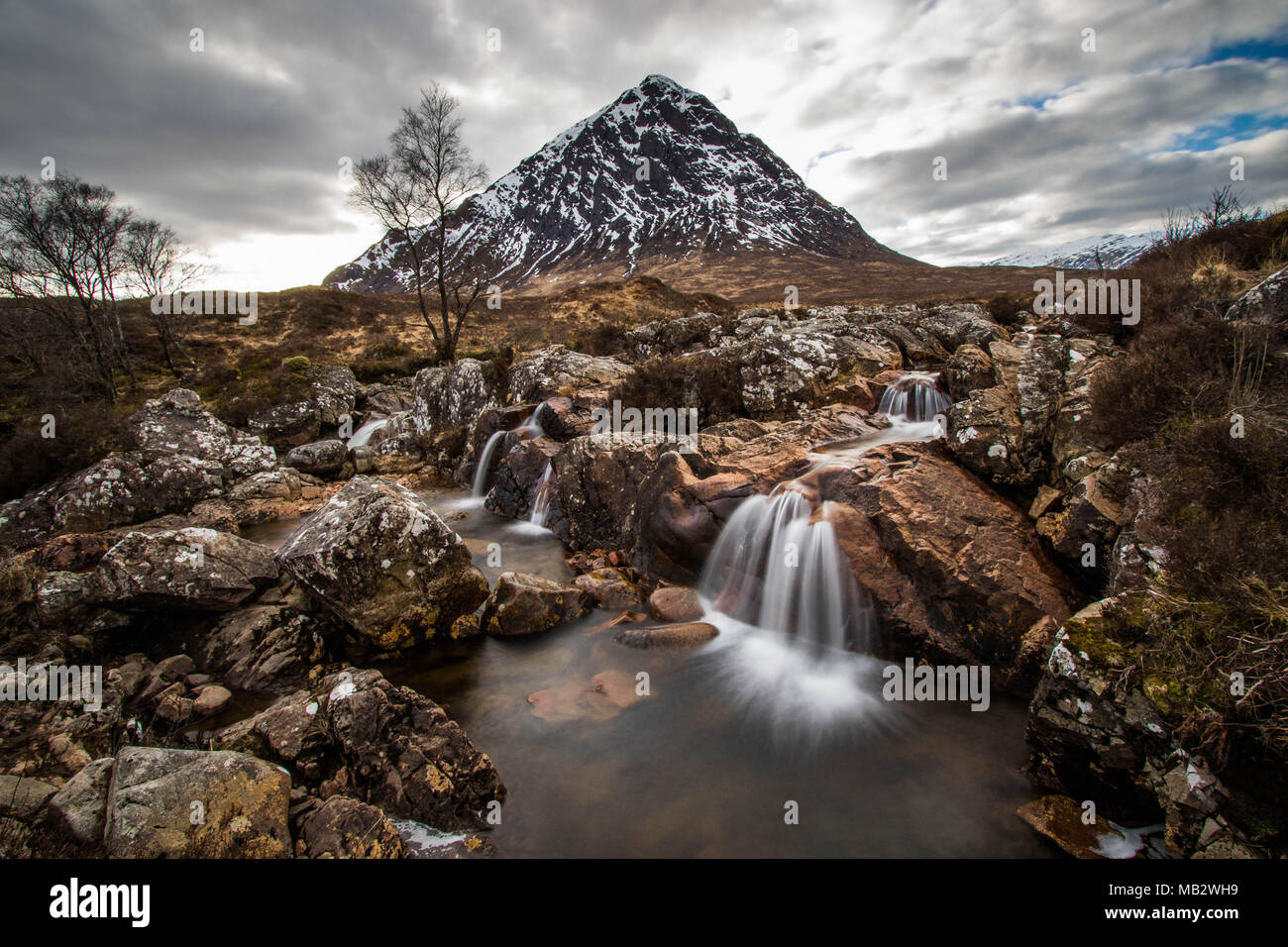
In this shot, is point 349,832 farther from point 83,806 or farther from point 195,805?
point 83,806

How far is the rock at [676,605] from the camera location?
911cm

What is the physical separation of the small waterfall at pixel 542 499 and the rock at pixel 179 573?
21.3 feet

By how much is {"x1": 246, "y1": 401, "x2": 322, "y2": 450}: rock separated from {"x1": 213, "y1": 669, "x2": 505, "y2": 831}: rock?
1934cm

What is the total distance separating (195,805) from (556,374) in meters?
15.3

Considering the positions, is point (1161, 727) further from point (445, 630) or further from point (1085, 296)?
point (1085, 296)

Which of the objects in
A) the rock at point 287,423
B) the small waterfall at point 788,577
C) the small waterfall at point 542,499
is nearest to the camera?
the small waterfall at point 788,577

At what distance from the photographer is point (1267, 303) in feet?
21.8

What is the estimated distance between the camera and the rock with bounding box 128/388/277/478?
48.8 ft

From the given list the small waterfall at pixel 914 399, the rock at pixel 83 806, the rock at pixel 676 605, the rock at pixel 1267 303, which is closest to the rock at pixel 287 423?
the rock at pixel 676 605

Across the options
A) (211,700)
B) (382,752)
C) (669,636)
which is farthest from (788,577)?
(211,700)

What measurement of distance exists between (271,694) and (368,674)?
7.57 feet

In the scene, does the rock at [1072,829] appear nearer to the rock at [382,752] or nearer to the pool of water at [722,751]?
the pool of water at [722,751]

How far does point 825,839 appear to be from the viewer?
5.07 meters
